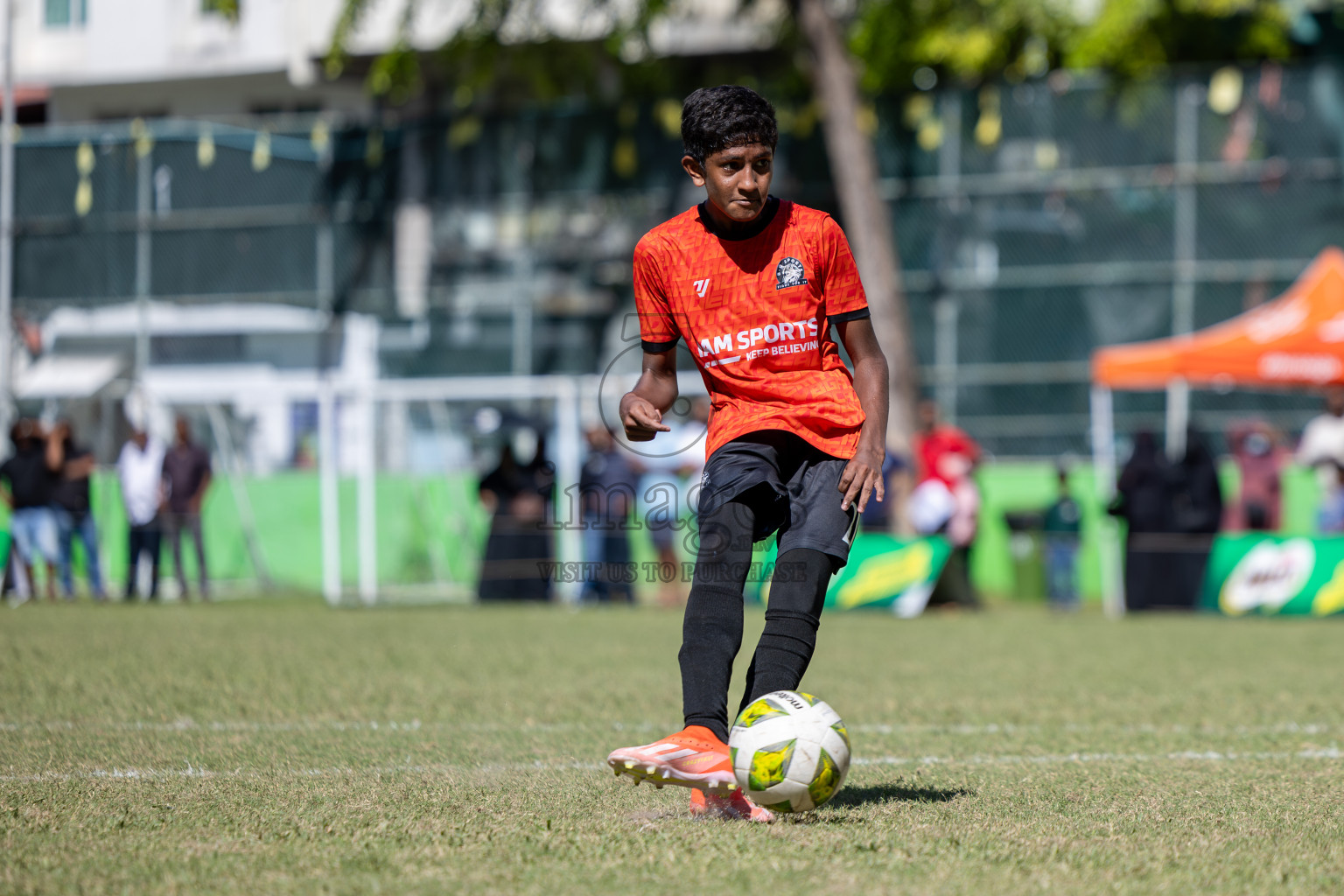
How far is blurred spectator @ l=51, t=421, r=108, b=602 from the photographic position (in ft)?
53.1

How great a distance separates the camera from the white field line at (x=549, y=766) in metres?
4.93

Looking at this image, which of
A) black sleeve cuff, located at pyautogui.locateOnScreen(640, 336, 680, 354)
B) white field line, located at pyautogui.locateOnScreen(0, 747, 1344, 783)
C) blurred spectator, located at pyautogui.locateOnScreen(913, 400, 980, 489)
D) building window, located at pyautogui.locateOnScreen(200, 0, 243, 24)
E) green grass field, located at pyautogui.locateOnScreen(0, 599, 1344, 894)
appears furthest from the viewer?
building window, located at pyautogui.locateOnScreen(200, 0, 243, 24)

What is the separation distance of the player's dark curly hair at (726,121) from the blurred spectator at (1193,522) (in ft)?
38.5

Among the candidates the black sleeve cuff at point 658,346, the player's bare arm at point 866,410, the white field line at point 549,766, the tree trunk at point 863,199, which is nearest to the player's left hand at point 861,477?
the player's bare arm at point 866,410

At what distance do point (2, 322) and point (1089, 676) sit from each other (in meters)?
17.4

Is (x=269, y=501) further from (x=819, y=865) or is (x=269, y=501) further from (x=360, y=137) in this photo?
(x=819, y=865)

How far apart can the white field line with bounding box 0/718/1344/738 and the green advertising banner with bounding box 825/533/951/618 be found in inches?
321

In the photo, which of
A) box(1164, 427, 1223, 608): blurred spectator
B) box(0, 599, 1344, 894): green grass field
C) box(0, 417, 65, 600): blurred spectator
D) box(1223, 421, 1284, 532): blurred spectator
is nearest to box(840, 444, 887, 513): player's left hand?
box(0, 599, 1344, 894): green grass field

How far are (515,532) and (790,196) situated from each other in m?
7.17

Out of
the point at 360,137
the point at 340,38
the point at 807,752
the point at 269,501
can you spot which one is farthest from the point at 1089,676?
the point at 360,137

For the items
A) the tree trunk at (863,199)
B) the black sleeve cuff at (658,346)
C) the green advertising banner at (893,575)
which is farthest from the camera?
the tree trunk at (863,199)

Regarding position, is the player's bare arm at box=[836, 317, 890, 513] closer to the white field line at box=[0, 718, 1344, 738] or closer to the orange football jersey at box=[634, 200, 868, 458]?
the orange football jersey at box=[634, 200, 868, 458]

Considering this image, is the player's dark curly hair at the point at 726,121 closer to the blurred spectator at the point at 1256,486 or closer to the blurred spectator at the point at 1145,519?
the blurred spectator at the point at 1145,519

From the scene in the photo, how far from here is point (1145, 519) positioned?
15.2 meters
